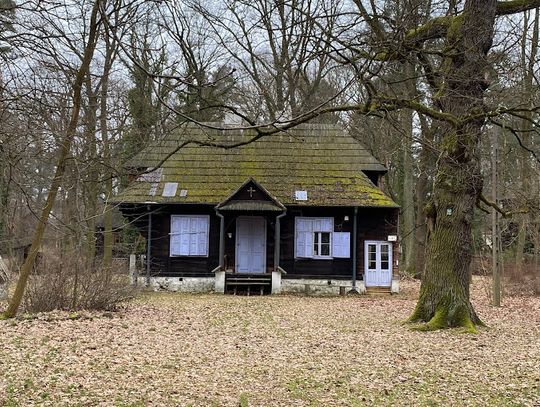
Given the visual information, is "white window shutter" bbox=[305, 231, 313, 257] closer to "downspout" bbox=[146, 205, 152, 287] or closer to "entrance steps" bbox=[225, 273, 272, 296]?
"entrance steps" bbox=[225, 273, 272, 296]

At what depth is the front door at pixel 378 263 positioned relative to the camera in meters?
23.5

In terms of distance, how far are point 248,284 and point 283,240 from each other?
2345 millimetres

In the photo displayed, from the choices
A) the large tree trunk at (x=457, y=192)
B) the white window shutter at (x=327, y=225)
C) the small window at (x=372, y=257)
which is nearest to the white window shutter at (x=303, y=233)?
the white window shutter at (x=327, y=225)

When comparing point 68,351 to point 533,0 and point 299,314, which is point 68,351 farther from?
point 533,0

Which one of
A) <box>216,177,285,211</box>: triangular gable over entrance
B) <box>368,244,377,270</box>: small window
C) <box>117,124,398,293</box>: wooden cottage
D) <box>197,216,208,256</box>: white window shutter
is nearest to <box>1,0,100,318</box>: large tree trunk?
<box>117,124,398,293</box>: wooden cottage

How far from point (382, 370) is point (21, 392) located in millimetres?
4889

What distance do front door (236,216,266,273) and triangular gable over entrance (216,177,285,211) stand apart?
4.39 ft

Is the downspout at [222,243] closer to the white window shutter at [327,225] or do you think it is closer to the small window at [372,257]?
the white window shutter at [327,225]

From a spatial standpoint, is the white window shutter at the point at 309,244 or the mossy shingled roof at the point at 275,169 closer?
the mossy shingled roof at the point at 275,169

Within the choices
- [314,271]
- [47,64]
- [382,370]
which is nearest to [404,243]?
[314,271]

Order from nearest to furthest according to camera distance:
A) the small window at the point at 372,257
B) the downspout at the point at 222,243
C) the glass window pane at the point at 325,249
Result: the downspout at the point at 222,243
the glass window pane at the point at 325,249
the small window at the point at 372,257

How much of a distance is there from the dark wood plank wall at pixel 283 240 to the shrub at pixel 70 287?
7776 mm

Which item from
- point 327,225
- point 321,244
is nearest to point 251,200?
point 327,225

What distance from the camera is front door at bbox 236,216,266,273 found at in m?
23.7
